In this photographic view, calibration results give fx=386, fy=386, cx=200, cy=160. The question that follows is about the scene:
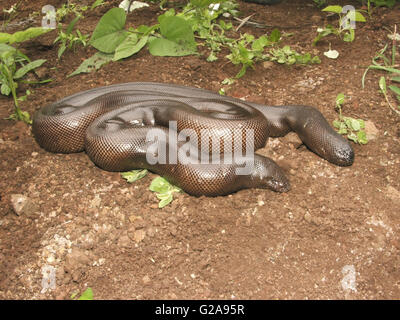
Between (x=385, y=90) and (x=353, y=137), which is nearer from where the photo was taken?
(x=353, y=137)

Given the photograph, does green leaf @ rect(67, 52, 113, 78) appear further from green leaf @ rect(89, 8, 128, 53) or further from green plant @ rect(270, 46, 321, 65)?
green plant @ rect(270, 46, 321, 65)

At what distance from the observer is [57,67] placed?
541 cm

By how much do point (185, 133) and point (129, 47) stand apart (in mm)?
1932

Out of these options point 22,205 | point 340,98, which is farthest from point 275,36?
point 22,205

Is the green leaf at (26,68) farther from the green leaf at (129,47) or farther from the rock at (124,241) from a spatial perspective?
the rock at (124,241)

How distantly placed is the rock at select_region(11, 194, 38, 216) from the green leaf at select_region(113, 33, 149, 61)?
93.0 inches

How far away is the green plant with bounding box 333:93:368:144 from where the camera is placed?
4.07 m

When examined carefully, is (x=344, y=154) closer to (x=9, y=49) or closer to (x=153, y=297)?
(x=153, y=297)

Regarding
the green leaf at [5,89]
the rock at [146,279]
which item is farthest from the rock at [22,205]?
the green leaf at [5,89]

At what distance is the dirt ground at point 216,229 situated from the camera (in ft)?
10.1

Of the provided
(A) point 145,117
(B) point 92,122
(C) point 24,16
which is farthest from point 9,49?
(C) point 24,16

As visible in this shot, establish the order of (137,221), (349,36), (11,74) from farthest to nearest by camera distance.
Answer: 1. (349,36)
2. (11,74)
3. (137,221)

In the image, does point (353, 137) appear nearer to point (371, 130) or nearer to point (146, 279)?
point (371, 130)

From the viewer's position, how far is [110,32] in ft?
17.1
